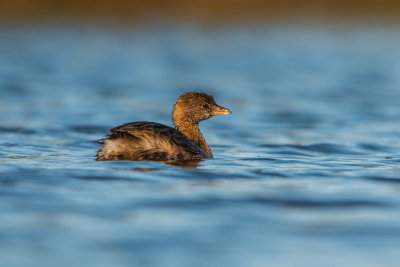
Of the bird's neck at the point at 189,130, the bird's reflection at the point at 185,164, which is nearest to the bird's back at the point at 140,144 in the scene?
the bird's reflection at the point at 185,164

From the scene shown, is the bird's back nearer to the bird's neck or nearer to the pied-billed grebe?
the pied-billed grebe

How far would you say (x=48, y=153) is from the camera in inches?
447

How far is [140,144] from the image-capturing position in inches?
393

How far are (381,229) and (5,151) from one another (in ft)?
20.0

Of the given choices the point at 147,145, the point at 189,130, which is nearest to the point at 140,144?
the point at 147,145

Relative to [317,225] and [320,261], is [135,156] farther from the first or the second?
[320,261]

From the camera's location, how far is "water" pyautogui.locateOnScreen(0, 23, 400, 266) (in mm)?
6422

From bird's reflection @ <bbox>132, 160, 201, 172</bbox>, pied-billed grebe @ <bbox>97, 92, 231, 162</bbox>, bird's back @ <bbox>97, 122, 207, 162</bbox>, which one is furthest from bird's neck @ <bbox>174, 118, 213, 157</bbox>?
bird's back @ <bbox>97, 122, 207, 162</bbox>

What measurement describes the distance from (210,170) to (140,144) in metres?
0.94

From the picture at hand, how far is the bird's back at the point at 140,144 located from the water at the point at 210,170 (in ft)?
0.68

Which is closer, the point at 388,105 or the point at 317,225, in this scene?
the point at 317,225

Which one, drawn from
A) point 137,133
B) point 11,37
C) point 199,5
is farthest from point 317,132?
point 199,5

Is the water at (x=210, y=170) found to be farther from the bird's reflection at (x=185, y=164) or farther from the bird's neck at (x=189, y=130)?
the bird's neck at (x=189, y=130)

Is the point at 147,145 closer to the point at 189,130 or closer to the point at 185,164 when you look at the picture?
the point at 185,164
